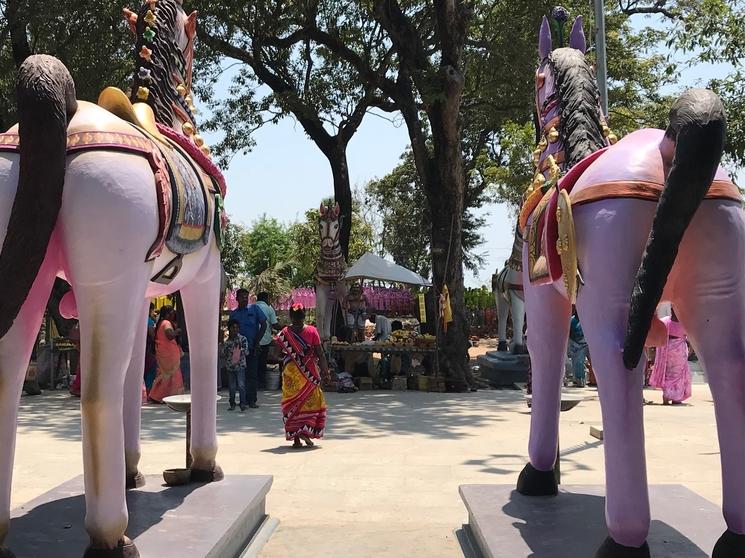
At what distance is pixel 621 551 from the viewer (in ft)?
9.87

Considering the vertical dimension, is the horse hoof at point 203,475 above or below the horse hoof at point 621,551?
above

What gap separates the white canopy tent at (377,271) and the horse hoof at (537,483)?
1199 centimetres

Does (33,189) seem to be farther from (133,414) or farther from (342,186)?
(342,186)

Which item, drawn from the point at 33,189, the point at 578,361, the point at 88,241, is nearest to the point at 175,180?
the point at 88,241

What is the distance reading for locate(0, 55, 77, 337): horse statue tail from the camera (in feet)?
9.85

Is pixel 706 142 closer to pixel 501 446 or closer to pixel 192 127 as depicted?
pixel 192 127

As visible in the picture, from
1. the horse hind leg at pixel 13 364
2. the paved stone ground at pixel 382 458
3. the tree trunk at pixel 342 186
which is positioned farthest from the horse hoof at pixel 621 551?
the tree trunk at pixel 342 186

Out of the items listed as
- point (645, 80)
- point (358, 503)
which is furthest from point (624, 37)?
point (358, 503)

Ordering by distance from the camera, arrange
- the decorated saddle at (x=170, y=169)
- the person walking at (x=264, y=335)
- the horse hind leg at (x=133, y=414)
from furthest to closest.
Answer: the person walking at (x=264, y=335)
the horse hind leg at (x=133, y=414)
the decorated saddle at (x=170, y=169)

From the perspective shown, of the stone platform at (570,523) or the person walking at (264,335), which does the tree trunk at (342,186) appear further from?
the stone platform at (570,523)

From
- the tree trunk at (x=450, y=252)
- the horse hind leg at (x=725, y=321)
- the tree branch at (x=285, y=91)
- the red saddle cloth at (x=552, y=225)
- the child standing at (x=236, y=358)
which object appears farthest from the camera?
the tree branch at (x=285, y=91)

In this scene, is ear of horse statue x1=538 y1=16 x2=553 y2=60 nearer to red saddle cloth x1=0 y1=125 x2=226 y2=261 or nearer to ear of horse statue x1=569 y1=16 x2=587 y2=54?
ear of horse statue x1=569 y1=16 x2=587 y2=54

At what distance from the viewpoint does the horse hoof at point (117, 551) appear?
318 centimetres

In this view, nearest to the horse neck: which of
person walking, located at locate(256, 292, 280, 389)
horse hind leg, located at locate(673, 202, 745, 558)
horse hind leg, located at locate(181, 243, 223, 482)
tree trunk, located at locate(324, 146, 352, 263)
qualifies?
horse hind leg, located at locate(673, 202, 745, 558)
